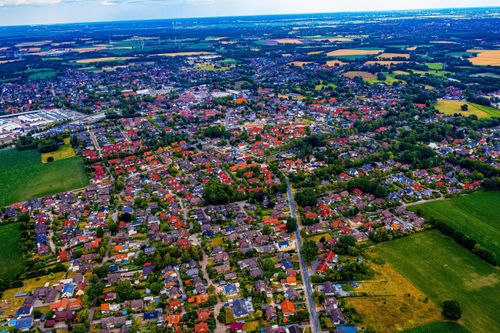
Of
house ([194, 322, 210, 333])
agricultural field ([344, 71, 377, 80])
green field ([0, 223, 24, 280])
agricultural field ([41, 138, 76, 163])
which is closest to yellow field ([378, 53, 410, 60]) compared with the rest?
agricultural field ([344, 71, 377, 80])

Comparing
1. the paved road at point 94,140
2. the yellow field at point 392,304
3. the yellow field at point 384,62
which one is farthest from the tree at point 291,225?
the yellow field at point 384,62

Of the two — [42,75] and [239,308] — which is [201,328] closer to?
[239,308]

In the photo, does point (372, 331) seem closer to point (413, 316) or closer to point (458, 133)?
point (413, 316)

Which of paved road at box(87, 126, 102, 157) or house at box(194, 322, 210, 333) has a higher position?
paved road at box(87, 126, 102, 157)

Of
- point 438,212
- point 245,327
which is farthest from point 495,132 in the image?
point 245,327

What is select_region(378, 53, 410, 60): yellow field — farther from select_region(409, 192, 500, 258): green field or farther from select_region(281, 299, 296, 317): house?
select_region(281, 299, 296, 317): house

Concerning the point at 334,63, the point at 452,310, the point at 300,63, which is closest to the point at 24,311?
the point at 452,310
